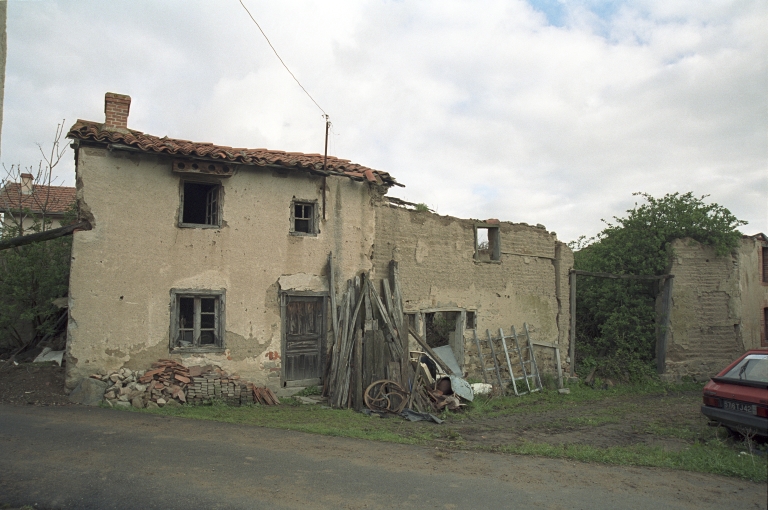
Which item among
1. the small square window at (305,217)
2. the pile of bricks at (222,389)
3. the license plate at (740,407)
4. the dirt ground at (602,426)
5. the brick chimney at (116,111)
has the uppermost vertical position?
the brick chimney at (116,111)

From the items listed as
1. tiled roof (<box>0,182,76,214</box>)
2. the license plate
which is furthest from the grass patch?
tiled roof (<box>0,182,76,214</box>)

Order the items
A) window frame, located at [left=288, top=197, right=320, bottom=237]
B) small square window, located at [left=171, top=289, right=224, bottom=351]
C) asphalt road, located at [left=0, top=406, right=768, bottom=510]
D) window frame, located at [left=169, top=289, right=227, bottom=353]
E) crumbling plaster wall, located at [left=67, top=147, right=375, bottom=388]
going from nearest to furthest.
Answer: asphalt road, located at [left=0, top=406, right=768, bottom=510]
crumbling plaster wall, located at [left=67, top=147, right=375, bottom=388]
window frame, located at [left=169, top=289, right=227, bottom=353]
small square window, located at [left=171, top=289, right=224, bottom=351]
window frame, located at [left=288, top=197, right=320, bottom=237]

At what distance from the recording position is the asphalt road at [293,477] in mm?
5121

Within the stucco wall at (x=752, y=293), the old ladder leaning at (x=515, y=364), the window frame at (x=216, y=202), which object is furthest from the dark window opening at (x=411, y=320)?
the stucco wall at (x=752, y=293)

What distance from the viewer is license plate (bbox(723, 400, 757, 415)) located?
707 cm

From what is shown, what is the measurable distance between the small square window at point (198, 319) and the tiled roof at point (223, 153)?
2.69m

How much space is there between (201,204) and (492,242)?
7.43 m

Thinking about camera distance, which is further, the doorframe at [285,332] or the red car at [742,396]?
the doorframe at [285,332]

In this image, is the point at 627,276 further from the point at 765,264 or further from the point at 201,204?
the point at 201,204

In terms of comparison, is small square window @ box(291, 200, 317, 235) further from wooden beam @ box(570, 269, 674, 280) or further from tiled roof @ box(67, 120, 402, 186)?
wooden beam @ box(570, 269, 674, 280)

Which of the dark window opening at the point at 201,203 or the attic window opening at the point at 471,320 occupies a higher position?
the dark window opening at the point at 201,203

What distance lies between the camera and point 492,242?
1414 centimetres

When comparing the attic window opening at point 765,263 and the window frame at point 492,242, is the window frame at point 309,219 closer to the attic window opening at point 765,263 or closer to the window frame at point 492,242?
the window frame at point 492,242

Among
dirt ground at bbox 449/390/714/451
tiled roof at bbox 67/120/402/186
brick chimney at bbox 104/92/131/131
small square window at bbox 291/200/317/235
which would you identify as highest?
brick chimney at bbox 104/92/131/131
